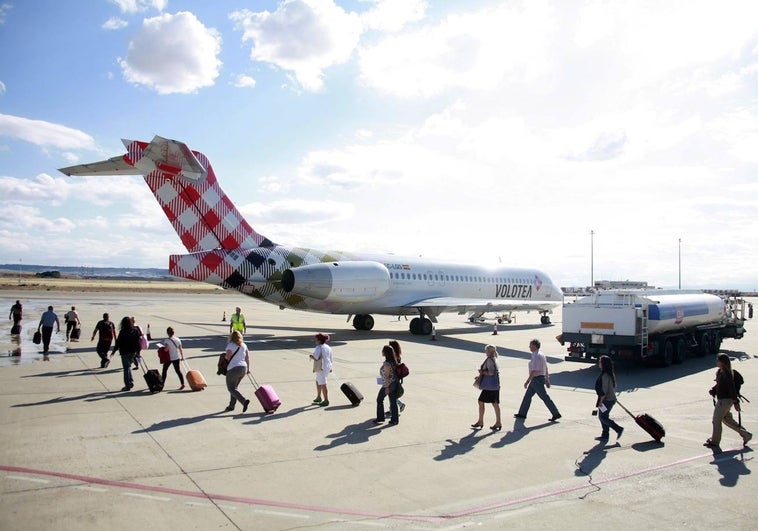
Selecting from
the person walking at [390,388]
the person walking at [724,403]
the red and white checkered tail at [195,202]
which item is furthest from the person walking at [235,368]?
the red and white checkered tail at [195,202]

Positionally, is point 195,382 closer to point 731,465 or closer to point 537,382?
point 537,382

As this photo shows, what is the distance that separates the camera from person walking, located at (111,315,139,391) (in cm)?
1242

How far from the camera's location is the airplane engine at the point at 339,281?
78.7 feet

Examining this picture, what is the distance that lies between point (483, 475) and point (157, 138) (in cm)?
1563

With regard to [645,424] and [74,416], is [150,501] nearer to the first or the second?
[74,416]

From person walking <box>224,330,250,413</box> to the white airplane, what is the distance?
35.0 ft

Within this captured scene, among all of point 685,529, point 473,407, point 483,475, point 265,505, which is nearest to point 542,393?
point 473,407

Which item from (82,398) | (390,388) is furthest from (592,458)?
(82,398)

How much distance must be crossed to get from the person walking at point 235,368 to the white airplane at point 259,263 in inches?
420

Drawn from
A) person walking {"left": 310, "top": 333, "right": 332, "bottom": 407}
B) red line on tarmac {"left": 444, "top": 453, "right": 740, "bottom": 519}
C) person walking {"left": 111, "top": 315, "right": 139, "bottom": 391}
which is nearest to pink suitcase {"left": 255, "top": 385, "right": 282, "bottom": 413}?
person walking {"left": 310, "top": 333, "right": 332, "bottom": 407}

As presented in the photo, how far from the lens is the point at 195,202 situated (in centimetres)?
2302

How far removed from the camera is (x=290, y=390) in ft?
42.8

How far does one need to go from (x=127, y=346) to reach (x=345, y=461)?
22.2ft

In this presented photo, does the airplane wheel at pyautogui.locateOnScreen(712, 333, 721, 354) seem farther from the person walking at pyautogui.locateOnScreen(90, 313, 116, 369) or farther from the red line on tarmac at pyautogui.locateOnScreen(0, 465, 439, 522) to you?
the person walking at pyautogui.locateOnScreen(90, 313, 116, 369)
